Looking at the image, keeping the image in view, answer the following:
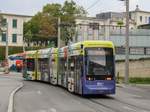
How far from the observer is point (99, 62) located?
29812 millimetres

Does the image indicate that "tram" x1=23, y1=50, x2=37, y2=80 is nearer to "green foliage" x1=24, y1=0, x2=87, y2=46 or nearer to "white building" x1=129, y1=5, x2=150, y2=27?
"green foliage" x1=24, y1=0, x2=87, y2=46

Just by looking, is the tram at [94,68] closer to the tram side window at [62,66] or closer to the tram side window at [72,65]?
the tram side window at [72,65]

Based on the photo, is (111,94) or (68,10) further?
(68,10)

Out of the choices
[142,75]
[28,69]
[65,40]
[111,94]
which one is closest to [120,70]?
[142,75]

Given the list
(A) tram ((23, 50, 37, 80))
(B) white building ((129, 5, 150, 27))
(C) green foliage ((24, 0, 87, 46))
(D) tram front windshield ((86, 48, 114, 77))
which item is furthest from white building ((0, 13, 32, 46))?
(D) tram front windshield ((86, 48, 114, 77))

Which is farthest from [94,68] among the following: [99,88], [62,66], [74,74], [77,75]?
[62,66]

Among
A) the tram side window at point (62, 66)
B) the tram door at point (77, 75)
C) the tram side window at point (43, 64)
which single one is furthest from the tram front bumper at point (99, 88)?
the tram side window at point (43, 64)

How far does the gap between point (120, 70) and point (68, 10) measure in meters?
50.7

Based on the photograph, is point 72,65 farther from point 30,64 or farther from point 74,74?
point 30,64

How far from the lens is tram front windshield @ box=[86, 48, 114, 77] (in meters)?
29.8

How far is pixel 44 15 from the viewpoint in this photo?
113688 mm

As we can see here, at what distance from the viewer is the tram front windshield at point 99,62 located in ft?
97.6

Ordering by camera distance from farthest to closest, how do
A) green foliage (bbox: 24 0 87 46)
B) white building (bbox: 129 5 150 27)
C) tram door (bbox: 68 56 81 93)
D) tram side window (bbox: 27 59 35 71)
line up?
white building (bbox: 129 5 150 27), green foliage (bbox: 24 0 87 46), tram side window (bbox: 27 59 35 71), tram door (bbox: 68 56 81 93)

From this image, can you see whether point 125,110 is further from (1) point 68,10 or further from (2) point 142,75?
(1) point 68,10
